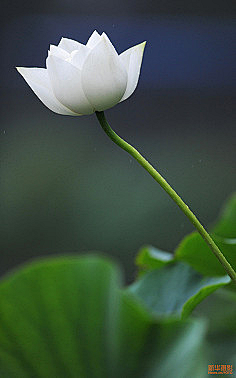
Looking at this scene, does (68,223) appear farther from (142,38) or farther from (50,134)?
(142,38)

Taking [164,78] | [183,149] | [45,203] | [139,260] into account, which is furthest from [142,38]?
[139,260]

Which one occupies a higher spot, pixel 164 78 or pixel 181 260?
Answer: pixel 164 78

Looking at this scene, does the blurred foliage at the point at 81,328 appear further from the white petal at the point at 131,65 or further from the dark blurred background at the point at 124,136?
the dark blurred background at the point at 124,136

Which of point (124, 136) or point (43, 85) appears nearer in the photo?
point (43, 85)

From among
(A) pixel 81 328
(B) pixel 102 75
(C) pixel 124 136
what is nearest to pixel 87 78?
(B) pixel 102 75

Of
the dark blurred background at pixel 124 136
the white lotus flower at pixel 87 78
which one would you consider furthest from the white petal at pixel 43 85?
the dark blurred background at pixel 124 136

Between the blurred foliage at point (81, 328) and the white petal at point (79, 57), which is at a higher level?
the white petal at point (79, 57)

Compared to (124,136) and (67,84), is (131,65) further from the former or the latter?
(124,136)
